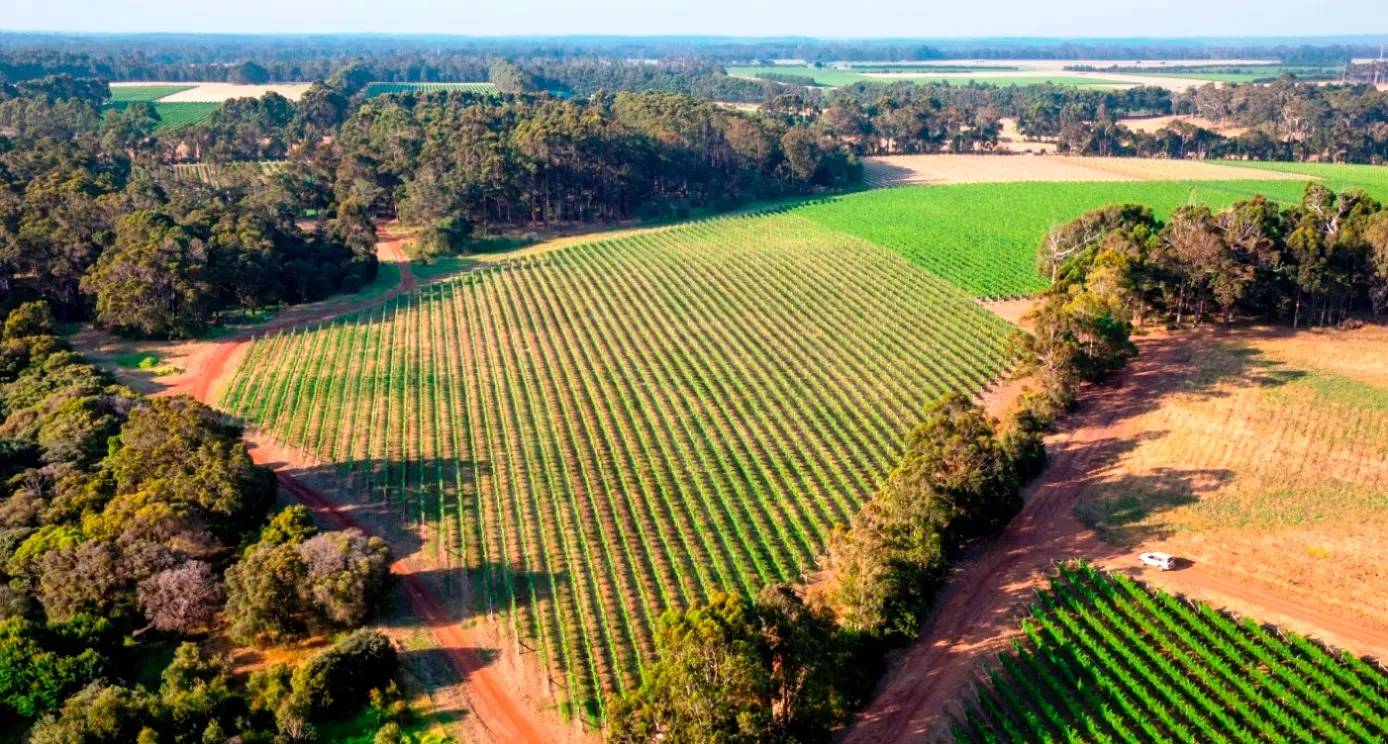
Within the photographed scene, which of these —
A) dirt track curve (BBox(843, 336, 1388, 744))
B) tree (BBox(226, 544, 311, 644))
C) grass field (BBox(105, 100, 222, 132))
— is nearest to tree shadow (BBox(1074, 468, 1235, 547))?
dirt track curve (BBox(843, 336, 1388, 744))

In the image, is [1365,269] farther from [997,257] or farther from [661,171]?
[661,171]

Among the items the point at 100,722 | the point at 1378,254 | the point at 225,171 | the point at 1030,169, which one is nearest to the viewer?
the point at 100,722

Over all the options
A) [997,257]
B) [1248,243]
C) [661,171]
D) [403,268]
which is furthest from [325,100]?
[1248,243]

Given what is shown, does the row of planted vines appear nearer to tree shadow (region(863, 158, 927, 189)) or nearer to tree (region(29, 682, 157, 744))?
tree (region(29, 682, 157, 744))

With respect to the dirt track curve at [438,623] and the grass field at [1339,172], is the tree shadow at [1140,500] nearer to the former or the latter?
the dirt track curve at [438,623]

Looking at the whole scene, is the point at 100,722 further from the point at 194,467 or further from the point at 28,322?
the point at 28,322

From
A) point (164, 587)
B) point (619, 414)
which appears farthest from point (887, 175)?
point (164, 587)
